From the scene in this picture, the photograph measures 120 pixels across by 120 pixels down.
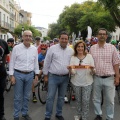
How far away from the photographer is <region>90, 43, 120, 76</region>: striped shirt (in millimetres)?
4988

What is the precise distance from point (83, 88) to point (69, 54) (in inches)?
30.5

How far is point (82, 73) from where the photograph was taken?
483 cm

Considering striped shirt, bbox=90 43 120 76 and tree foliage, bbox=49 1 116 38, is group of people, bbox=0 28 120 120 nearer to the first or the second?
striped shirt, bbox=90 43 120 76

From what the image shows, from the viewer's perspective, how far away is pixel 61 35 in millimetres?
5074

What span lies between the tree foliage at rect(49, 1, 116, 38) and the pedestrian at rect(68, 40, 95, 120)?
18.7 meters

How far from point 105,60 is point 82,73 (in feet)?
1.90

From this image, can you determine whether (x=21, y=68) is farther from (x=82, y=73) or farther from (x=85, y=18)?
(x=85, y=18)

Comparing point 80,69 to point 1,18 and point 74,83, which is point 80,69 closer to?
point 74,83

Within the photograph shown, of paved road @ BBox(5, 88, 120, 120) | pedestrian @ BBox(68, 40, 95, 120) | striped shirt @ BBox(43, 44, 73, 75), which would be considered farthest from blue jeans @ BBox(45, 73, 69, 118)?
paved road @ BBox(5, 88, 120, 120)

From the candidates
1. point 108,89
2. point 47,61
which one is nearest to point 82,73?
point 108,89

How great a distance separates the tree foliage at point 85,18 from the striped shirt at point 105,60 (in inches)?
729

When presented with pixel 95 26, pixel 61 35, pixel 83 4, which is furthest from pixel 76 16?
pixel 61 35

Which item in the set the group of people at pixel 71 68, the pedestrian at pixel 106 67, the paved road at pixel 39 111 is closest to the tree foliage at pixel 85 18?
the paved road at pixel 39 111

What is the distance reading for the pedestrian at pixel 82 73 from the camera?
482 cm
